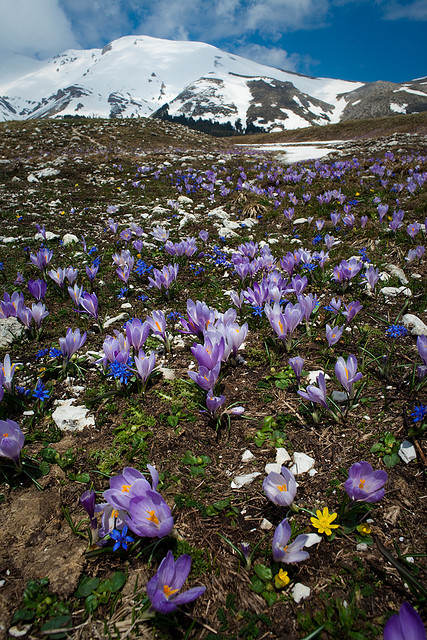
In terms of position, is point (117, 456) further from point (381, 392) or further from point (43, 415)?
point (381, 392)

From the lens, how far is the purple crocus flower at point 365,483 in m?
1.55

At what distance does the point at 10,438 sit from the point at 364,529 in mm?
2002

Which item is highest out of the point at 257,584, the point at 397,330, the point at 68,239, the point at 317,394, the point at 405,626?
the point at 68,239

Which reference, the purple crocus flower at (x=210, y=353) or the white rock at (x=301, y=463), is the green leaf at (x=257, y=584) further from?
the purple crocus flower at (x=210, y=353)

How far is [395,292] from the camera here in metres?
3.74

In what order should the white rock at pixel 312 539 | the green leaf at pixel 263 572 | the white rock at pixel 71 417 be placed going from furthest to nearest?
the white rock at pixel 71 417 → the white rock at pixel 312 539 → the green leaf at pixel 263 572

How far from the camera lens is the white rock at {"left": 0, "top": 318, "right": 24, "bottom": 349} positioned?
128 inches

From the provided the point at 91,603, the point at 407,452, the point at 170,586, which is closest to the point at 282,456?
the point at 407,452

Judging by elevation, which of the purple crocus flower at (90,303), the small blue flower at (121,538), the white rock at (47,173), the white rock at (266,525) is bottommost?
the white rock at (266,525)

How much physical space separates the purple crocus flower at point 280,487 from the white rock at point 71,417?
4.63 ft

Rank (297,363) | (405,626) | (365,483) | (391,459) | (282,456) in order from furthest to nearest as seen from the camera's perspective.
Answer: (297,363) < (282,456) < (391,459) < (365,483) < (405,626)

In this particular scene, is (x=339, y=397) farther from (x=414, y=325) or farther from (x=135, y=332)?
(x=135, y=332)

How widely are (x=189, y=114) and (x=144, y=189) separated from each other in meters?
173

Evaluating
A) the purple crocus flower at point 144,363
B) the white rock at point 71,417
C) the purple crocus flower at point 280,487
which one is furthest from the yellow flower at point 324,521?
the white rock at point 71,417
